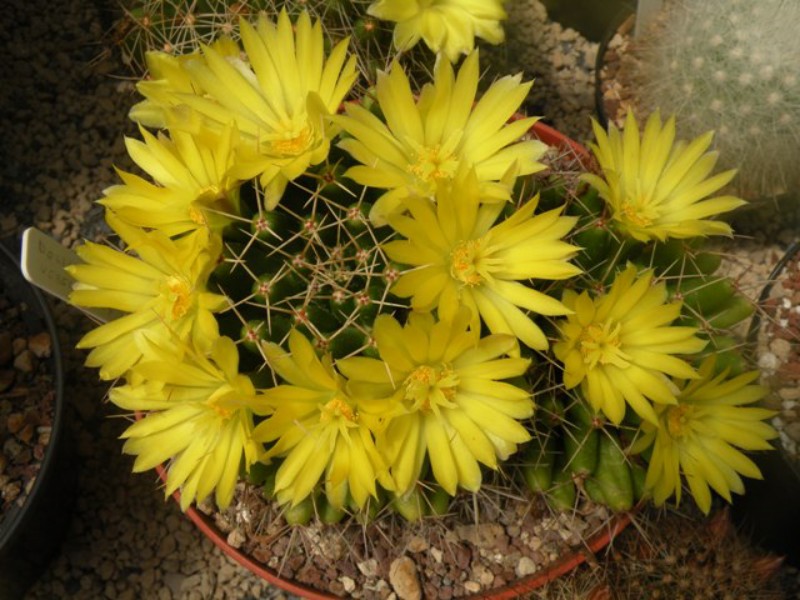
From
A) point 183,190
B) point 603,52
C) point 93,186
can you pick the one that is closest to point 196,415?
point 183,190

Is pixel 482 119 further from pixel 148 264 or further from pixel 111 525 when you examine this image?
pixel 111 525

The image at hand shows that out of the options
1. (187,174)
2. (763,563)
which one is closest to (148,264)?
(187,174)

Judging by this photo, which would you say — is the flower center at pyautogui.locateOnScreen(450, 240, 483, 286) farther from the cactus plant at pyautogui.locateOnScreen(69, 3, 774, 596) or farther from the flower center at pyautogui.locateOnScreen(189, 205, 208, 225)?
the flower center at pyautogui.locateOnScreen(189, 205, 208, 225)

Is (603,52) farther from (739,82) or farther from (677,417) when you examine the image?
(677,417)

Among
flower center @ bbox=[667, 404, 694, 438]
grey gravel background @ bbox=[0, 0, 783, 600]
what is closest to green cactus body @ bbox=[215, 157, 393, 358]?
flower center @ bbox=[667, 404, 694, 438]

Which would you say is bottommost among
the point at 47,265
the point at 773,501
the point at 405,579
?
the point at 405,579

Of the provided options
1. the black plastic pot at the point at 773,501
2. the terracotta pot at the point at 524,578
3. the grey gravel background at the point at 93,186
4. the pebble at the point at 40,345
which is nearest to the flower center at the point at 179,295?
the terracotta pot at the point at 524,578
